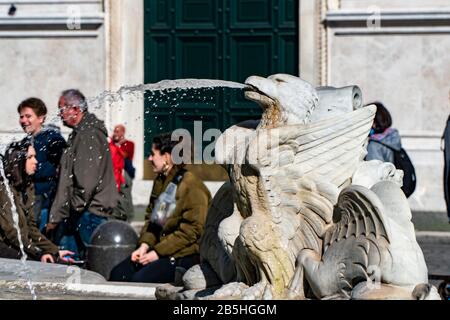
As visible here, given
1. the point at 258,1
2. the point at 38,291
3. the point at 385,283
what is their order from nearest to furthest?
the point at 385,283 < the point at 38,291 < the point at 258,1

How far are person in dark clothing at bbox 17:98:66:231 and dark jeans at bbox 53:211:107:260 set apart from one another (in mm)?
266

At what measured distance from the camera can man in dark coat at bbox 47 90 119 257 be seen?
36.3 feet

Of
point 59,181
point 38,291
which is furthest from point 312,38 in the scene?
point 38,291

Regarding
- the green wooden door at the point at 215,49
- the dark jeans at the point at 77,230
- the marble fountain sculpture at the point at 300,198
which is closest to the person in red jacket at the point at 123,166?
the green wooden door at the point at 215,49

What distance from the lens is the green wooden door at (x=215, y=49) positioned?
1744cm

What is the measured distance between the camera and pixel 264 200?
7918mm

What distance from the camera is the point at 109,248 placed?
401 inches

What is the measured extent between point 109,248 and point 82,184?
3.51ft

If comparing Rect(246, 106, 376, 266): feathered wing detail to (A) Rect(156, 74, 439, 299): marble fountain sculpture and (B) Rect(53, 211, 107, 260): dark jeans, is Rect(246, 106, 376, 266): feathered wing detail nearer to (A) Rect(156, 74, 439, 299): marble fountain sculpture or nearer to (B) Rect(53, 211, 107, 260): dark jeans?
(A) Rect(156, 74, 439, 299): marble fountain sculpture

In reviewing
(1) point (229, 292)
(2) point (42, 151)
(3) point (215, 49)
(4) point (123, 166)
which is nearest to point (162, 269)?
(1) point (229, 292)

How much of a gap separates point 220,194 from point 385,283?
1.24m

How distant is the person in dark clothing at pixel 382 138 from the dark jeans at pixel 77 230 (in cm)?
339

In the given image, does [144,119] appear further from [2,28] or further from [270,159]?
[270,159]

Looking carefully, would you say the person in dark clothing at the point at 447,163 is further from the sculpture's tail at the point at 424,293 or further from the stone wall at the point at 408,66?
the sculpture's tail at the point at 424,293
